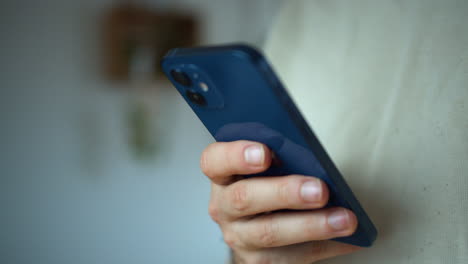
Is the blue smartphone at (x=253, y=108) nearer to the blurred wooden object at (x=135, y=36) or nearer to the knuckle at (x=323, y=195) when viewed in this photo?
the knuckle at (x=323, y=195)

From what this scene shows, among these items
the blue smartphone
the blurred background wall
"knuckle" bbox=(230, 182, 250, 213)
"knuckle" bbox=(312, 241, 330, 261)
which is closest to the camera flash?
the blue smartphone

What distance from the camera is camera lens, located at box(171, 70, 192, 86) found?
0.99ft

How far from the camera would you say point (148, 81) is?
6.40 feet

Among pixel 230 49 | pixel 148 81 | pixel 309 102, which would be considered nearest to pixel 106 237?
pixel 148 81

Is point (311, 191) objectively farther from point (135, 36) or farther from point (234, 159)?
point (135, 36)

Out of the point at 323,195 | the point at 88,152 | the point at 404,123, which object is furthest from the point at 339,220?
the point at 88,152

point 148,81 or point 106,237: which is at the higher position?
point 148,81

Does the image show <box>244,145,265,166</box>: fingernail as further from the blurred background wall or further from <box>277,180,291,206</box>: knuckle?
the blurred background wall

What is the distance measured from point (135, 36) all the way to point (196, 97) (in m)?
1.70

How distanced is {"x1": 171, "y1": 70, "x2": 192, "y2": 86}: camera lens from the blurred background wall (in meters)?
1.58

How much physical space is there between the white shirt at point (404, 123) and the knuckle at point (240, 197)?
163mm

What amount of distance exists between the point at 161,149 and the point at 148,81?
406 mm

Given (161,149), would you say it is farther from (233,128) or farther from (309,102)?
(233,128)

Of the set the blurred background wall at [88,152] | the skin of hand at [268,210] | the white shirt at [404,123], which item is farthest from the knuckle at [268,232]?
the blurred background wall at [88,152]
